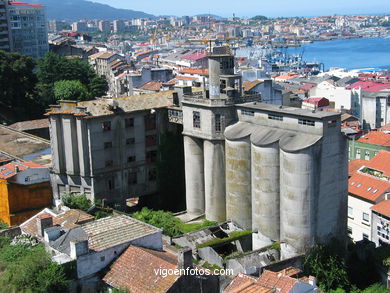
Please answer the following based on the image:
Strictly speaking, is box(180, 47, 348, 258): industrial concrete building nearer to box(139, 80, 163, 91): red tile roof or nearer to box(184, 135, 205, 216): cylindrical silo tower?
box(184, 135, 205, 216): cylindrical silo tower

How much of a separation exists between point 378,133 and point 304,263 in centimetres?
2878

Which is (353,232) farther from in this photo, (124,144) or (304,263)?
(124,144)

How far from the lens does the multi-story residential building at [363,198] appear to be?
42.5m

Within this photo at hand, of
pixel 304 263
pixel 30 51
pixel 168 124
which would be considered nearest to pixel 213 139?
pixel 168 124

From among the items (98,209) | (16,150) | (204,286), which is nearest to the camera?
(204,286)

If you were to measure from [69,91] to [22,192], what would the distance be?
42599mm

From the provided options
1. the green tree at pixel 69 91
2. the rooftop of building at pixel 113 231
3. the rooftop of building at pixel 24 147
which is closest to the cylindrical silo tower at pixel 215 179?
the rooftop of building at pixel 113 231

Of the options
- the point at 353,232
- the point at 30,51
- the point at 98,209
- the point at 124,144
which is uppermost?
the point at 30,51

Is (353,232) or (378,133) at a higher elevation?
(378,133)

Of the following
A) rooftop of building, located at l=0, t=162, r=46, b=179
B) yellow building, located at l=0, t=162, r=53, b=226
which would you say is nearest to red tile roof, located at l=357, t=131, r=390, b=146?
yellow building, located at l=0, t=162, r=53, b=226

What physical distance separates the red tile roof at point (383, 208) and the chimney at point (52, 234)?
2311 centimetres

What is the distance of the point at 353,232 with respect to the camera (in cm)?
4416

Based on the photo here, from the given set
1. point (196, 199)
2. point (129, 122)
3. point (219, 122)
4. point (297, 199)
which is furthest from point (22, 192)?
point (297, 199)

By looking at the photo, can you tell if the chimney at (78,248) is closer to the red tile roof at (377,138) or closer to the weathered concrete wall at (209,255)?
the weathered concrete wall at (209,255)
